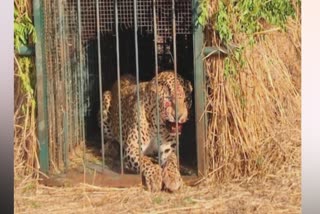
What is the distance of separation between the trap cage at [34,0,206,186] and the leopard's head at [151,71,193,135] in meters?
0.03

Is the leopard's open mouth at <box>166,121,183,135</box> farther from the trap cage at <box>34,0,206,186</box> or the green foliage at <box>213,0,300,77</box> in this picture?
the green foliage at <box>213,0,300,77</box>

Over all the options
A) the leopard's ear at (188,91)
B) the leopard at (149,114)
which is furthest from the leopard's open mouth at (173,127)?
the leopard's ear at (188,91)

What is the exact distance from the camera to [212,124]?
4.13 metres

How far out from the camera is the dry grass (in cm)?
402

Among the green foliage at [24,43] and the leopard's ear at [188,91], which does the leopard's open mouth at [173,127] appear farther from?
the green foliage at [24,43]

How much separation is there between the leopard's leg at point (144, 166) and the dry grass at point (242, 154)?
0.18ft

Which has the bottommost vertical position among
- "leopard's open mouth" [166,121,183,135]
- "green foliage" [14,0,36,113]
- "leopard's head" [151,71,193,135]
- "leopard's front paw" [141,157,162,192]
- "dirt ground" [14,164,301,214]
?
"dirt ground" [14,164,301,214]

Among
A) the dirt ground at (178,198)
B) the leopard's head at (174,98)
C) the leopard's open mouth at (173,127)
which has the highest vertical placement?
the leopard's head at (174,98)

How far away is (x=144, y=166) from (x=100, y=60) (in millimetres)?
569

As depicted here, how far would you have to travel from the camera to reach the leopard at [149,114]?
4.13m

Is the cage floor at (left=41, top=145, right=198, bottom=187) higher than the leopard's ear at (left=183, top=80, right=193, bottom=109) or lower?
lower

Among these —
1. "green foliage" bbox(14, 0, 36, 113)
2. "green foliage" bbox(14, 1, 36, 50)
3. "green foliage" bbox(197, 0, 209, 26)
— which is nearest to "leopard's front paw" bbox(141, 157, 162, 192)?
"green foliage" bbox(14, 0, 36, 113)

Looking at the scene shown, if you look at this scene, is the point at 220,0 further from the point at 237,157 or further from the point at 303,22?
the point at 237,157

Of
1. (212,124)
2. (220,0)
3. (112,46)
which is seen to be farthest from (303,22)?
(112,46)
